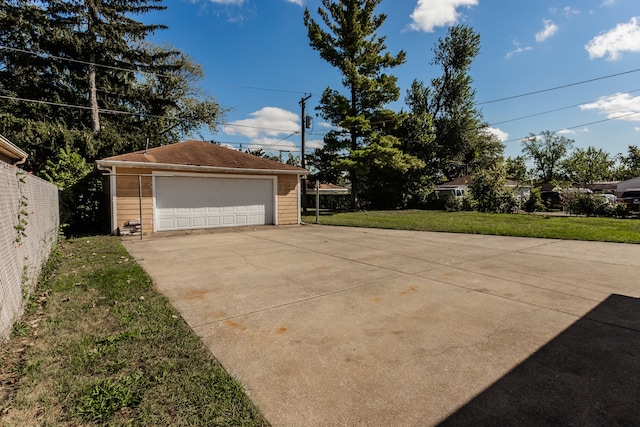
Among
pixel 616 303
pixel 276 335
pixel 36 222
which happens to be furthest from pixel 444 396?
pixel 36 222

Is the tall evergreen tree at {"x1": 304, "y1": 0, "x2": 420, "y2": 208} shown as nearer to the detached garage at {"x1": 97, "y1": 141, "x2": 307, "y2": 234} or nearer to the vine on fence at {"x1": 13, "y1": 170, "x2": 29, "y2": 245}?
the detached garage at {"x1": 97, "y1": 141, "x2": 307, "y2": 234}

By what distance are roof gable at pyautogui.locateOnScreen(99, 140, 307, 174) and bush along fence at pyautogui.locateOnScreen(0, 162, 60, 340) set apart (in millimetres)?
6229

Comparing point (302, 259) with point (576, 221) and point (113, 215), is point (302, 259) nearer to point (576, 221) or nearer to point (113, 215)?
point (113, 215)

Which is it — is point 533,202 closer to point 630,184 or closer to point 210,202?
point 210,202

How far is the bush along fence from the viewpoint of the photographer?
9.48 ft

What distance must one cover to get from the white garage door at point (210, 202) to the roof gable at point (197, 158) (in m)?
0.57

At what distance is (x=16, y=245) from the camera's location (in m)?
3.52

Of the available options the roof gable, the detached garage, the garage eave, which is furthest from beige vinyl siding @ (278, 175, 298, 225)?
the roof gable

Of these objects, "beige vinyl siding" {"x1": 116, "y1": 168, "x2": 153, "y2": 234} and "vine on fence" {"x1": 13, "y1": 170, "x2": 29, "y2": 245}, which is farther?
"beige vinyl siding" {"x1": 116, "y1": 168, "x2": 153, "y2": 234}

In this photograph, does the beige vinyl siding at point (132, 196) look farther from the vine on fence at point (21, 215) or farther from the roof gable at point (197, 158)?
the vine on fence at point (21, 215)

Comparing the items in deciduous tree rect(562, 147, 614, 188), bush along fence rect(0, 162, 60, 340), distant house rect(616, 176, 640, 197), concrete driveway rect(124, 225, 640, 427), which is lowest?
concrete driveway rect(124, 225, 640, 427)

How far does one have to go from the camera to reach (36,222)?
4.96 meters

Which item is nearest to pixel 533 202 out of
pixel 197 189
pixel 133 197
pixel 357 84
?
pixel 357 84

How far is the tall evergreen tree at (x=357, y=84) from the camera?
19703 millimetres
